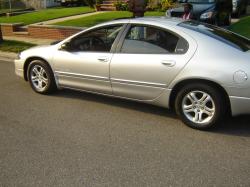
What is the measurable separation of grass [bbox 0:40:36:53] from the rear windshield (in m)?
6.72

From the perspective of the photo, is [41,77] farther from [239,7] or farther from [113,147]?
[239,7]

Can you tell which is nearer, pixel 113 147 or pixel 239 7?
pixel 113 147

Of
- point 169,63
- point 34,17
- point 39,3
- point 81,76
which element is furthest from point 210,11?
point 39,3

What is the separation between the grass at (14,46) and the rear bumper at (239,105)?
25.2 ft

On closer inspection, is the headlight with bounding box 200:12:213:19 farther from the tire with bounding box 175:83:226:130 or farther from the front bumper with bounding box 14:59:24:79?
the tire with bounding box 175:83:226:130

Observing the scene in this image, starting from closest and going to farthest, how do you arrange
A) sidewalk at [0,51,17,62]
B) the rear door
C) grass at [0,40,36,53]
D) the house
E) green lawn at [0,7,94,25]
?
the rear door, sidewalk at [0,51,17,62], grass at [0,40,36,53], green lawn at [0,7,94,25], the house

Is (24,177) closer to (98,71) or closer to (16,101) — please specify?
(98,71)

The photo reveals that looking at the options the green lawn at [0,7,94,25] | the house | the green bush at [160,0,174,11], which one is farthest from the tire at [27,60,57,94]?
the house

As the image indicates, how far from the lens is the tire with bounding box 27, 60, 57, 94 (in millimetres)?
6680

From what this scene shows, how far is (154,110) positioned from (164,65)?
0.97m

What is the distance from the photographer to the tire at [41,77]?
263 inches

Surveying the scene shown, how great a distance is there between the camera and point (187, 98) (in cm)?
523

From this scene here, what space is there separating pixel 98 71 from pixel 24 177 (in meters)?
2.33

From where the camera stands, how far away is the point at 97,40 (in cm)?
613
